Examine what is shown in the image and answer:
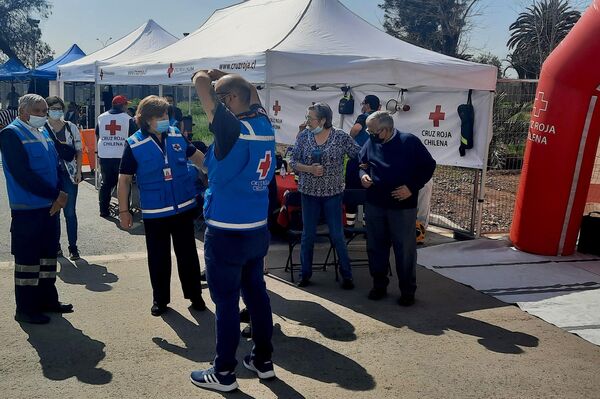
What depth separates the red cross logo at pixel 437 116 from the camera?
8109 millimetres

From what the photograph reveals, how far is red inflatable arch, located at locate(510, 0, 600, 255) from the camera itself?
681cm

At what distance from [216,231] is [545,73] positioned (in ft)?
16.8

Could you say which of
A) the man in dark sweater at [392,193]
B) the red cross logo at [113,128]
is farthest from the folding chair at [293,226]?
the red cross logo at [113,128]

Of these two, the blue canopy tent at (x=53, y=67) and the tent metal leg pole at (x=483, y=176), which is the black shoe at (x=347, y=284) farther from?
the blue canopy tent at (x=53, y=67)

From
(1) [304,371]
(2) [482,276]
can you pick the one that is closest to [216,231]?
(1) [304,371]

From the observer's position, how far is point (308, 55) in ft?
22.0

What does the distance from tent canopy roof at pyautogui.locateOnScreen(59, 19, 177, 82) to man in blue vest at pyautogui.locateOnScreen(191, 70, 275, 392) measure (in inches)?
381

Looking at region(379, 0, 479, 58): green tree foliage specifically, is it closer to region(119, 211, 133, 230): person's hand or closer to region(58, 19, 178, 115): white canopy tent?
region(58, 19, 178, 115): white canopy tent

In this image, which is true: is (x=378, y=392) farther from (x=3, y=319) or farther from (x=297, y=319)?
(x=3, y=319)

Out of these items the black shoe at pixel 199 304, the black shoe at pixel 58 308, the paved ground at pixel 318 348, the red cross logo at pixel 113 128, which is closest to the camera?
the paved ground at pixel 318 348

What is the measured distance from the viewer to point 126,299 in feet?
A: 17.7

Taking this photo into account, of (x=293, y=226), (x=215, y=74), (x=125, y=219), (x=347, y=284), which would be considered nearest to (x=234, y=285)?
(x=215, y=74)

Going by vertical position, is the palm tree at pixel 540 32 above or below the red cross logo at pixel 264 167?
above

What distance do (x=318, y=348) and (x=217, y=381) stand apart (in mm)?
964
